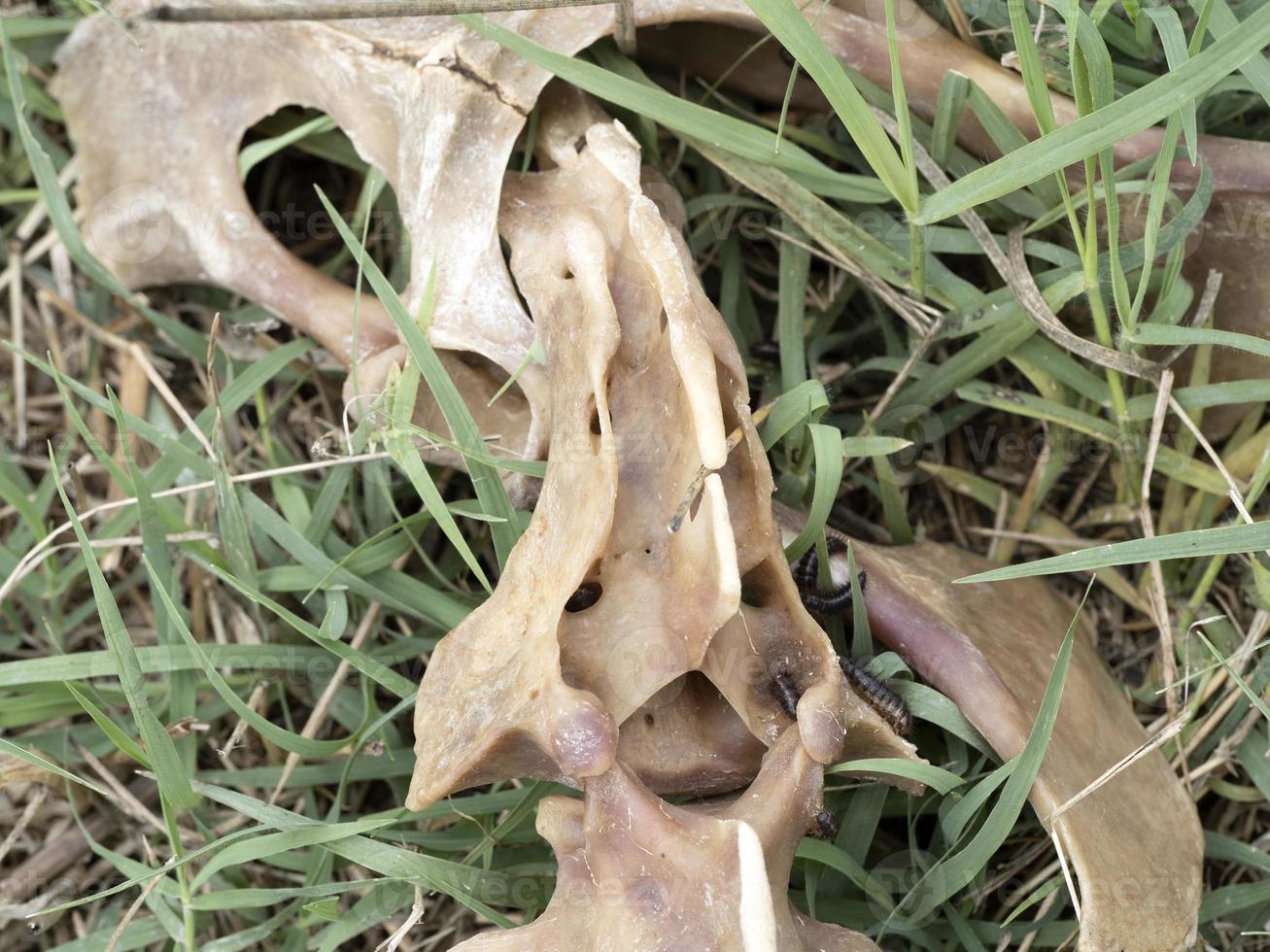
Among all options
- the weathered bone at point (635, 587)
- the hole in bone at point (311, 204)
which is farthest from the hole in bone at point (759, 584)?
the hole in bone at point (311, 204)

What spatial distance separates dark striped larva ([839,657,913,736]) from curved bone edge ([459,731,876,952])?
1.66ft

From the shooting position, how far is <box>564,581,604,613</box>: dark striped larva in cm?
226

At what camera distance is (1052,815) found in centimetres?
239

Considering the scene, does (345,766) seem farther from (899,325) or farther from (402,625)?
(899,325)

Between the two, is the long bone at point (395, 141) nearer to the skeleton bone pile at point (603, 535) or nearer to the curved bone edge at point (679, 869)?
the skeleton bone pile at point (603, 535)

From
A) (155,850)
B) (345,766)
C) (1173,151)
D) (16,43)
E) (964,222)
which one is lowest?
(155,850)

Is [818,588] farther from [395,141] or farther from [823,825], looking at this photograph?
[395,141]

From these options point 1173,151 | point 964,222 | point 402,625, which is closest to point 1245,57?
point 1173,151

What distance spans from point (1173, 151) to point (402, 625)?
233 cm

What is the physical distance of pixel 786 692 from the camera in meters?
2.19

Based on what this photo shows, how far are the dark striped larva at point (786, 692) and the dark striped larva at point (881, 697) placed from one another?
377 millimetres

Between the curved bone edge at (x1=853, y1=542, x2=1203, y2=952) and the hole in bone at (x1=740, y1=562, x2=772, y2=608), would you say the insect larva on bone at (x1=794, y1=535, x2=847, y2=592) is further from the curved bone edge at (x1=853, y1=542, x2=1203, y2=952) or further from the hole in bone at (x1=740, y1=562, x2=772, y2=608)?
the hole in bone at (x1=740, y1=562, x2=772, y2=608)

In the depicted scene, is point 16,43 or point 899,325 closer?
point 899,325

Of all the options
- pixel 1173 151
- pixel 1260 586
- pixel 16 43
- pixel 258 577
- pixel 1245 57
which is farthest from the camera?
pixel 16 43
